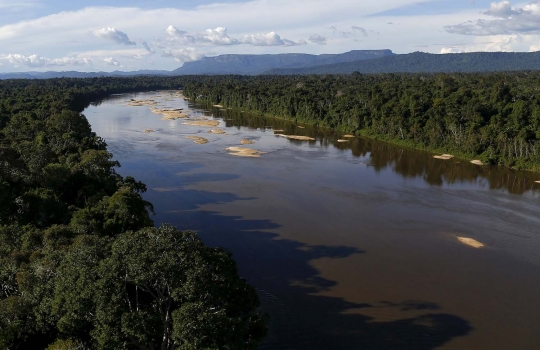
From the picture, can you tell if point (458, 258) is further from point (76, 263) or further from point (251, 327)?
point (76, 263)

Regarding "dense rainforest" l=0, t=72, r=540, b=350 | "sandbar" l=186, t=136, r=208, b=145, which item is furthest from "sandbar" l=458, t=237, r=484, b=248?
"sandbar" l=186, t=136, r=208, b=145

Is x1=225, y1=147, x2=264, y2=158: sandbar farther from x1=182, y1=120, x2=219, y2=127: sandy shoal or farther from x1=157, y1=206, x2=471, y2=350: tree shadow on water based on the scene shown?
x1=157, y1=206, x2=471, y2=350: tree shadow on water

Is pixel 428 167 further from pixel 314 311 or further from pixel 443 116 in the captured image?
pixel 314 311

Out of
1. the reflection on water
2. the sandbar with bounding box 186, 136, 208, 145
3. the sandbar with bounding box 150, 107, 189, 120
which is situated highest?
the sandbar with bounding box 150, 107, 189, 120

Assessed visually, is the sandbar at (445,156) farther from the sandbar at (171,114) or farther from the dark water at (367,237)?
the sandbar at (171,114)

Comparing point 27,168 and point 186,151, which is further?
point 186,151

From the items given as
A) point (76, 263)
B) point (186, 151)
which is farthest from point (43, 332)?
point (186, 151)

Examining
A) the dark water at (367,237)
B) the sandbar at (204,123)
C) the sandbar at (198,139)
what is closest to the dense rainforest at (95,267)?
the dark water at (367,237)
